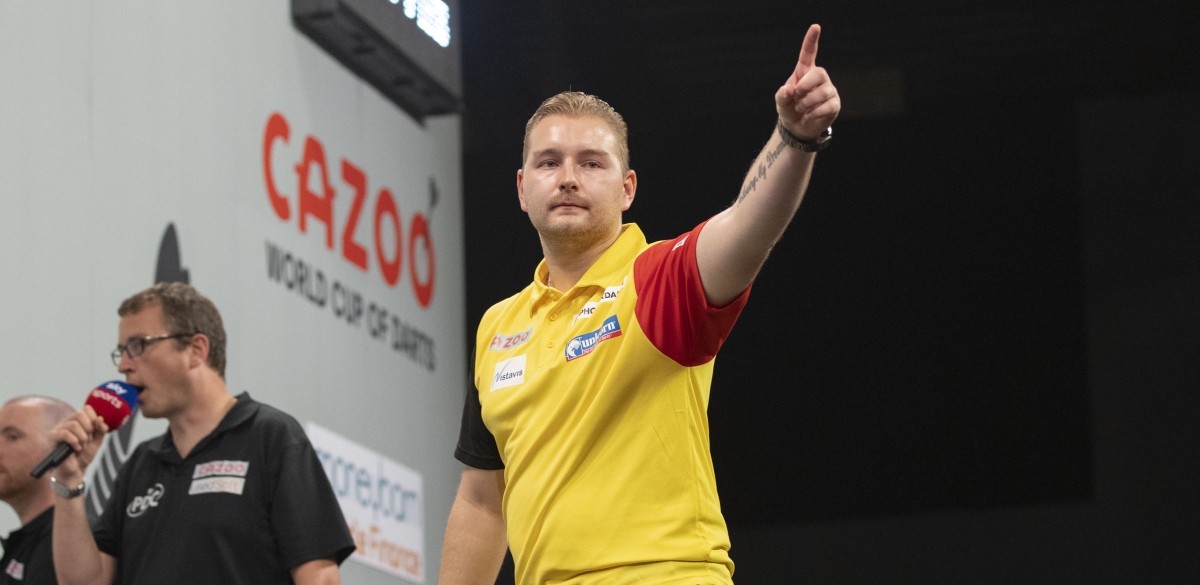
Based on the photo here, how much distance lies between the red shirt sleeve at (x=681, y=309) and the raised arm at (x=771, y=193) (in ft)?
0.07

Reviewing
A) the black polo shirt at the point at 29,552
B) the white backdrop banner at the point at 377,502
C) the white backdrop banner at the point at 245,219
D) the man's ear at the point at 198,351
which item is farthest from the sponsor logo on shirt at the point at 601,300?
the white backdrop banner at the point at 377,502

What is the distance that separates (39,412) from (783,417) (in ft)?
14.7

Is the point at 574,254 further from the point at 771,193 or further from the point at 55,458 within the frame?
the point at 55,458

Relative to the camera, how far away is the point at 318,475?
2.65m

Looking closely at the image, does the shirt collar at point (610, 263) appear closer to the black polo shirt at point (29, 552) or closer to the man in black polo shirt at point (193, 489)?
the man in black polo shirt at point (193, 489)

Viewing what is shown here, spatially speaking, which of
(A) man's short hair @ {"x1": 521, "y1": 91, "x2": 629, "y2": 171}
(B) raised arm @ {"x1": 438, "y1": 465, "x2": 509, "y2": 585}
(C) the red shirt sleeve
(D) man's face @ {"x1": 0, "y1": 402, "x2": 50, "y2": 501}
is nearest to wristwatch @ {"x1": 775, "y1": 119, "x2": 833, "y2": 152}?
(C) the red shirt sleeve

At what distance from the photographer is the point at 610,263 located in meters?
1.96

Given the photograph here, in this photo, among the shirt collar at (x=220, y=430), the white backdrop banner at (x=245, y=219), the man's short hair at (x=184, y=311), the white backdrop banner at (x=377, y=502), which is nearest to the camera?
the shirt collar at (x=220, y=430)

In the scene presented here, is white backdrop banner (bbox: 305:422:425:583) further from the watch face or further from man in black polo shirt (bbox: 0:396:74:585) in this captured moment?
the watch face

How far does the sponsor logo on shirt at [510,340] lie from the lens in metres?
→ 2.01

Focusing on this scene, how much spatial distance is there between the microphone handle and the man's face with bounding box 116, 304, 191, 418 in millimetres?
237

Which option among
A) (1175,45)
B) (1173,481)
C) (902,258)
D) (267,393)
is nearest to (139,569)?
(267,393)

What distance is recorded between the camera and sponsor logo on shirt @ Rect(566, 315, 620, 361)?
182 centimetres

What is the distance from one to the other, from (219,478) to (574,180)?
3.67 ft
